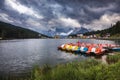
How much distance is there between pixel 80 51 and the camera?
76750 mm

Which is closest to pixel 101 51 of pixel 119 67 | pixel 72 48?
pixel 72 48

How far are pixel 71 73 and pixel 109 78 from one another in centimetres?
356

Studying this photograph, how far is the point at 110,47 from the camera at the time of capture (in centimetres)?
8738

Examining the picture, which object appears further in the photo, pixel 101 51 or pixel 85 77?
pixel 101 51

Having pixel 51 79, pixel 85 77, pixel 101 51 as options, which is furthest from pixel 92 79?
pixel 101 51

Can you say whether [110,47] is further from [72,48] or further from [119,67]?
[119,67]

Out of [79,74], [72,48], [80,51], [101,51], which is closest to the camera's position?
[79,74]

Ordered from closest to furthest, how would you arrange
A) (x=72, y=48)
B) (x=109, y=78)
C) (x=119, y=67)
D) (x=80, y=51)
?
1. (x=109, y=78)
2. (x=119, y=67)
3. (x=80, y=51)
4. (x=72, y=48)

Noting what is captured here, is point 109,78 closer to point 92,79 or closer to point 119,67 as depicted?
point 92,79

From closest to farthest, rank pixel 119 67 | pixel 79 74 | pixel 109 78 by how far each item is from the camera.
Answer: pixel 109 78, pixel 79 74, pixel 119 67

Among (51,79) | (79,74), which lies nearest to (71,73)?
(79,74)

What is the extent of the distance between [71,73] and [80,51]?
6113 cm

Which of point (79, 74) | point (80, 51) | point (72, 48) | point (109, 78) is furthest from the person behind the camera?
point (72, 48)

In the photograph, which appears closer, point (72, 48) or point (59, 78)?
point (59, 78)
